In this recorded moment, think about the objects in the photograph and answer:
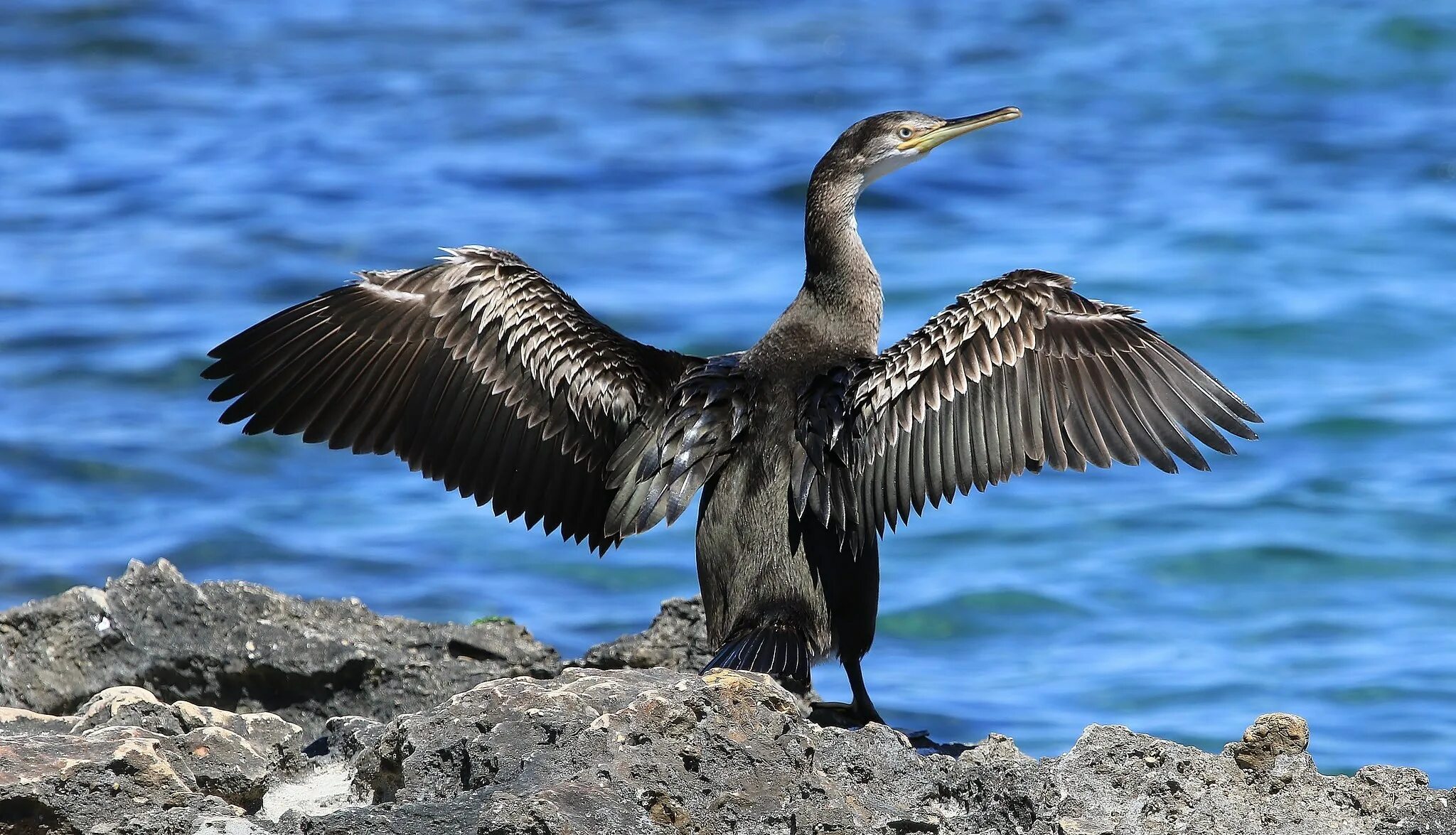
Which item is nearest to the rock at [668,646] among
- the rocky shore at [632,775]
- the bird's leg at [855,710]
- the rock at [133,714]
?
the bird's leg at [855,710]

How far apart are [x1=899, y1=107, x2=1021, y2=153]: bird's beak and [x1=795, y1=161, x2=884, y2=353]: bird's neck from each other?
0.32m

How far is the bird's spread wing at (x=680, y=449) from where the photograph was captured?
16.8ft

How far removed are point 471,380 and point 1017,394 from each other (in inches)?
61.0

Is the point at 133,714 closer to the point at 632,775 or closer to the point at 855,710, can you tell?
the point at 632,775

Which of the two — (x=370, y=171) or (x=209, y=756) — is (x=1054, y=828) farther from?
(x=370, y=171)

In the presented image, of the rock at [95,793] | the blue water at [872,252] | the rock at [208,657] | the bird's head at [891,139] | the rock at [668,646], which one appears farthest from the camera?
the blue water at [872,252]

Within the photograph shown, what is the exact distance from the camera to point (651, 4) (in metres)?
18.0

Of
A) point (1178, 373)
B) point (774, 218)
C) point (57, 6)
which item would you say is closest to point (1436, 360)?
point (774, 218)

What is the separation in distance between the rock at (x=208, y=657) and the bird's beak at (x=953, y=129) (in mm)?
2048

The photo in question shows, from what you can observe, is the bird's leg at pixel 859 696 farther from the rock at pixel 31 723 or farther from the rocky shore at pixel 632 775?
the rock at pixel 31 723

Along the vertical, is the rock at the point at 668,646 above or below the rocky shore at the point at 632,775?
above

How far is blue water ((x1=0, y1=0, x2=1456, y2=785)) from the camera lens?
8148mm

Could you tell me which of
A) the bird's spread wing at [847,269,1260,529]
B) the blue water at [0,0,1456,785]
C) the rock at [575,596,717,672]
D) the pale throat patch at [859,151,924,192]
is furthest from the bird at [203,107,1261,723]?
the blue water at [0,0,1456,785]

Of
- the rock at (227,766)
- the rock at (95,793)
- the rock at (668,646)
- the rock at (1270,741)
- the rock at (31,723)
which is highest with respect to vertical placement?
the rock at (668,646)
